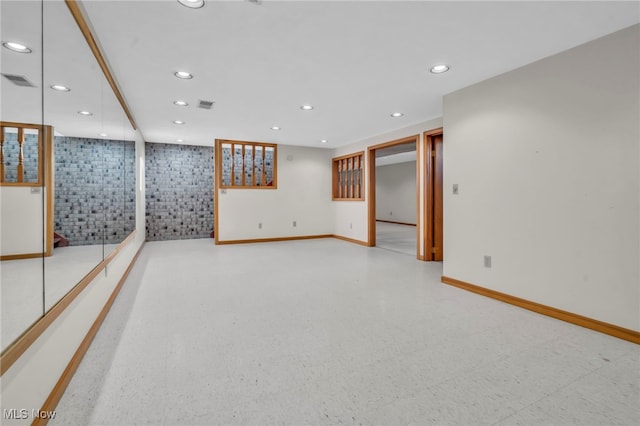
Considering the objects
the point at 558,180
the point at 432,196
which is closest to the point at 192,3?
the point at 558,180

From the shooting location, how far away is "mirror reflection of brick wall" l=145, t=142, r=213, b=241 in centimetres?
708

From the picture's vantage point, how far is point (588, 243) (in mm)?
2473

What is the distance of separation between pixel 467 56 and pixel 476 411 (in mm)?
2712

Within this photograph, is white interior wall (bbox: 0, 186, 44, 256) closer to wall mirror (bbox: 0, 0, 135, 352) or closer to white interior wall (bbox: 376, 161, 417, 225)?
wall mirror (bbox: 0, 0, 135, 352)

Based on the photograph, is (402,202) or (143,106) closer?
(143,106)

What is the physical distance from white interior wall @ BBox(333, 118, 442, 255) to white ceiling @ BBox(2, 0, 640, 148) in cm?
98

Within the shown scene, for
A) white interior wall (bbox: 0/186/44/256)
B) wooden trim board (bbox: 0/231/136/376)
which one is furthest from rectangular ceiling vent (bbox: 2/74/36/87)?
wooden trim board (bbox: 0/231/136/376)

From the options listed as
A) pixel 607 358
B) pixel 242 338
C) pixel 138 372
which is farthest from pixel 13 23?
pixel 607 358

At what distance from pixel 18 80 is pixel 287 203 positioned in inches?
242

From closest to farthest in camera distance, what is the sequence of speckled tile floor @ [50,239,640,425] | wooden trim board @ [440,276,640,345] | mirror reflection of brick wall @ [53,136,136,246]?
speckled tile floor @ [50,239,640,425], mirror reflection of brick wall @ [53,136,136,246], wooden trim board @ [440,276,640,345]

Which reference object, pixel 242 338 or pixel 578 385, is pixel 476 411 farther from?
pixel 242 338

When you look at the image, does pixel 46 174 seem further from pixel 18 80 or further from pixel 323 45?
pixel 323 45

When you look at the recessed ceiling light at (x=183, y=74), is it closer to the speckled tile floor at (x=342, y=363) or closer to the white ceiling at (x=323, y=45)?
the white ceiling at (x=323, y=45)

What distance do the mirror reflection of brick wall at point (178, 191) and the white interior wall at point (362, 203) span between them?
329 cm
